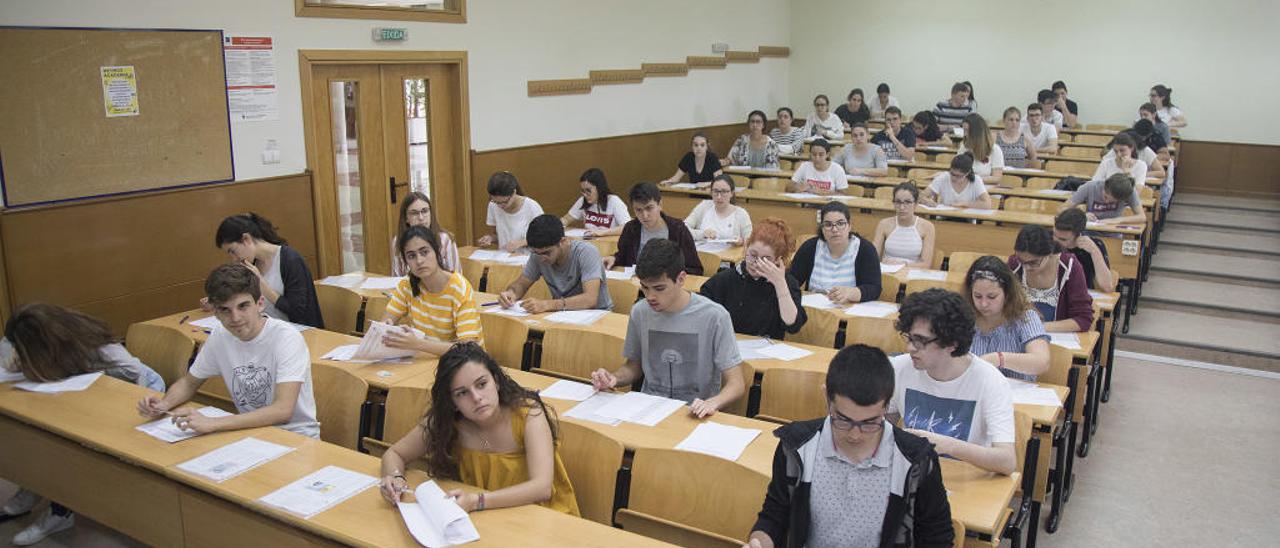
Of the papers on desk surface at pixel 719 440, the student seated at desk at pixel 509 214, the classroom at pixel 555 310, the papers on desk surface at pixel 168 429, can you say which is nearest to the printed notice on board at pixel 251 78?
the classroom at pixel 555 310

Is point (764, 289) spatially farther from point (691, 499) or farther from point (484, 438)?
point (484, 438)

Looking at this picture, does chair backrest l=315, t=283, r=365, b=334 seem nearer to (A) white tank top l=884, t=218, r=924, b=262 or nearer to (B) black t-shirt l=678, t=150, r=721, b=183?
(A) white tank top l=884, t=218, r=924, b=262

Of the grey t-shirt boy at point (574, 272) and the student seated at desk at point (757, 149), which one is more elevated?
the student seated at desk at point (757, 149)

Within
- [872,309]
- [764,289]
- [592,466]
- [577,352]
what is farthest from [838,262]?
[592,466]

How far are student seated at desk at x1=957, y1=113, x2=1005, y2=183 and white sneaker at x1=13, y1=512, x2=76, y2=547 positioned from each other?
8222 millimetres

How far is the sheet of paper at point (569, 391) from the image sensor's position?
393 centimetres

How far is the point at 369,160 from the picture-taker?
8.29 meters

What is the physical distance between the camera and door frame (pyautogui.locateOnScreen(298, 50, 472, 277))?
7.52m

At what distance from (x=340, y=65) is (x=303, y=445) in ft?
17.3

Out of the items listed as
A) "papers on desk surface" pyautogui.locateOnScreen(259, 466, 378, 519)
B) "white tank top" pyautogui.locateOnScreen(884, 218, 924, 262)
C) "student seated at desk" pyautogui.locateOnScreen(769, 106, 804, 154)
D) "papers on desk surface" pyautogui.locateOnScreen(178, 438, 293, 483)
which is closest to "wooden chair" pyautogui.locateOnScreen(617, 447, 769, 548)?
"papers on desk surface" pyautogui.locateOnScreen(259, 466, 378, 519)

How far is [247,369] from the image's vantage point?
3.76 meters

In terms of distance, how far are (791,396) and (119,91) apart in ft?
16.5

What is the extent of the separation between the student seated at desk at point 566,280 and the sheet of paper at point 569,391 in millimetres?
1138

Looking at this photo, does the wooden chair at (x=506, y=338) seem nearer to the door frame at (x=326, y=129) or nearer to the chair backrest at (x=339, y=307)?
the chair backrest at (x=339, y=307)
